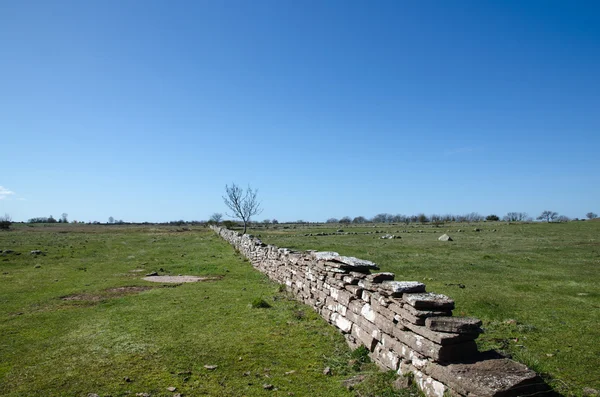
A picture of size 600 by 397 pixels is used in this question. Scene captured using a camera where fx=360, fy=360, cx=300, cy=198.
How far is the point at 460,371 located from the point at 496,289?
9751 millimetres

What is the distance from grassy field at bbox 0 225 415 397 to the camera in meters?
6.16

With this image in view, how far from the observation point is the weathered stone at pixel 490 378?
172 inches

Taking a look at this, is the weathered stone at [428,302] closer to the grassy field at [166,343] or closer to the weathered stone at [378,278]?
the grassy field at [166,343]

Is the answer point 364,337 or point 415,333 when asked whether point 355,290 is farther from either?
point 415,333

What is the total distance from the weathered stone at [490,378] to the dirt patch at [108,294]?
1188 cm

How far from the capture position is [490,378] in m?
4.55

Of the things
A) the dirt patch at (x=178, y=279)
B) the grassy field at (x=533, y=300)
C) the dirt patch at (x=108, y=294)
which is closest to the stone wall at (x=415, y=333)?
the grassy field at (x=533, y=300)

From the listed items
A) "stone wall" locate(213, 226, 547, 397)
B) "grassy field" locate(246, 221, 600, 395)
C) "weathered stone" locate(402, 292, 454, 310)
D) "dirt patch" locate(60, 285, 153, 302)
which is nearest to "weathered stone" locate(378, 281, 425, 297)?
"stone wall" locate(213, 226, 547, 397)

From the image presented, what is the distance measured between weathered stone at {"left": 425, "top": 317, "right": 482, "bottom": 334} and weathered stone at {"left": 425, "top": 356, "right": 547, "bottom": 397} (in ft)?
1.39

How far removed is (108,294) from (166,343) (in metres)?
6.92

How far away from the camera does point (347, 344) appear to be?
7.97m

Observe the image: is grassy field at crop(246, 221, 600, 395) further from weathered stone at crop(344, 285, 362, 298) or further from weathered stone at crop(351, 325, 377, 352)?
weathered stone at crop(344, 285, 362, 298)

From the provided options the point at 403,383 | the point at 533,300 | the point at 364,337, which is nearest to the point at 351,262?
the point at 364,337

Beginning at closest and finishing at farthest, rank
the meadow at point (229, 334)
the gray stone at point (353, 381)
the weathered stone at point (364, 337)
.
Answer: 1. the gray stone at point (353, 381)
2. the meadow at point (229, 334)
3. the weathered stone at point (364, 337)
